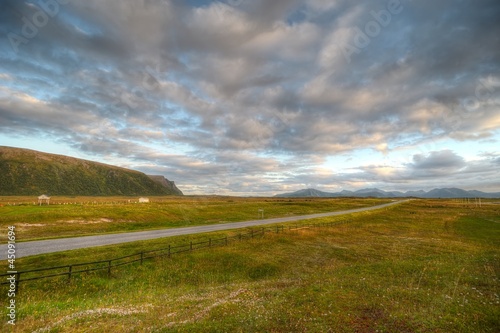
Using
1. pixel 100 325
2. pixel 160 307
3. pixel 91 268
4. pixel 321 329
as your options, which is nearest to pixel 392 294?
pixel 321 329

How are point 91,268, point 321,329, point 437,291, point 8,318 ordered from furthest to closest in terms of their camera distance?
1. point 91,268
2. point 437,291
3. point 8,318
4. point 321,329

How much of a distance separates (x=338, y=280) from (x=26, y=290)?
77.4 ft

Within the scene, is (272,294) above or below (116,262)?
above

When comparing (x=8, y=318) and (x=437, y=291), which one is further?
(x=437, y=291)

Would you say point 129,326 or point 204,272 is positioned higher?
point 129,326

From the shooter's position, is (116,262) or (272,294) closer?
(272,294)

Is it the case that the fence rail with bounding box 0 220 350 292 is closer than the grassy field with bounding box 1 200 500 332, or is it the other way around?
the grassy field with bounding box 1 200 500 332

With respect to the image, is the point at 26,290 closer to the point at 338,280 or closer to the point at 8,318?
the point at 8,318

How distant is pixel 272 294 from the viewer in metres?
16.7

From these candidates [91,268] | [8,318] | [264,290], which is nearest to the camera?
[8,318]

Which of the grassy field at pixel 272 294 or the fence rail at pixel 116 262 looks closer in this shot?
the grassy field at pixel 272 294

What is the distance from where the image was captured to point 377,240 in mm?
41469

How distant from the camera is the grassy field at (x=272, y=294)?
12144 millimetres

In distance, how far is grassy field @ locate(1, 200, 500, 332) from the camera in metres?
12.1
